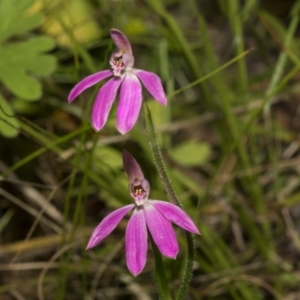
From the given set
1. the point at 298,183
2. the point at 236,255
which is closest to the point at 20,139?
the point at 236,255

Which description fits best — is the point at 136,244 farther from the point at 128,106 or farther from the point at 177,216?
the point at 128,106

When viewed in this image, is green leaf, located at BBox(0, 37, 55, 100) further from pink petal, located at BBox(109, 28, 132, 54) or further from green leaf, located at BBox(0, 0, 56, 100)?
pink petal, located at BBox(109, 28, 132, 54)

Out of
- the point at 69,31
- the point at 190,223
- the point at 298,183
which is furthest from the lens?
the point at 298,183

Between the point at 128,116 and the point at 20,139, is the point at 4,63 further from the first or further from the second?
the point at 128,116

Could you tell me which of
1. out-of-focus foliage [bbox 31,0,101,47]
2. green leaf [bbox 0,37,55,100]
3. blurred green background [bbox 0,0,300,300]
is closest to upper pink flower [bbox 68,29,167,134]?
blurred green background [bbox 0,0,300,300]

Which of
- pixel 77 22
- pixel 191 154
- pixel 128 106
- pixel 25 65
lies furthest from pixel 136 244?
pixel 77 22

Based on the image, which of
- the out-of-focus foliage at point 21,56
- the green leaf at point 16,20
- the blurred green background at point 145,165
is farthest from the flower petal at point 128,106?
the green leaf at point 16,20
